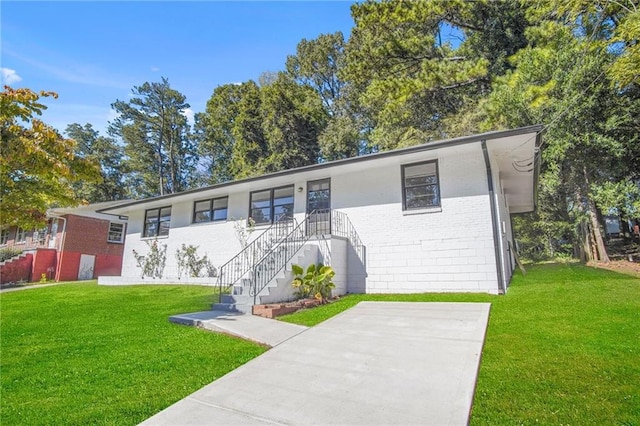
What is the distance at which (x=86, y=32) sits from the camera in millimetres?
8195

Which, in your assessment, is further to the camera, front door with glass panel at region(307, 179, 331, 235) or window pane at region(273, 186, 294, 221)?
window pane at region(273, 186, 294, 221)

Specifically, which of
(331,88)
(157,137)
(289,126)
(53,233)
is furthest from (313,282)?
(157,137)

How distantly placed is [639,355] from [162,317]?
7.33 m

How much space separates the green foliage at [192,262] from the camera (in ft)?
41.1

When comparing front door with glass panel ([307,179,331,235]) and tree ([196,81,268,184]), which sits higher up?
tree ([196,81,268,184])

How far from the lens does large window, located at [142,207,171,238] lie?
14578 millimetres

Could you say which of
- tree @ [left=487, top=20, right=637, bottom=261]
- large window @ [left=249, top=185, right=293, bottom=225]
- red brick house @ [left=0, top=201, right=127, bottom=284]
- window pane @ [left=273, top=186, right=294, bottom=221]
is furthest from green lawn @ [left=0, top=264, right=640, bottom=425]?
red brick house @ [left=0, top=201, right=127, bottom=284]

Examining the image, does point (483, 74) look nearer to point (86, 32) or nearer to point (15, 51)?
point (86, 32)

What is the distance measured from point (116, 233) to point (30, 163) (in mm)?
17276

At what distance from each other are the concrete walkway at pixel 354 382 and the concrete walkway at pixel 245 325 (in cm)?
32

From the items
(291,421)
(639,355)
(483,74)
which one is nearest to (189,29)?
(291,421)

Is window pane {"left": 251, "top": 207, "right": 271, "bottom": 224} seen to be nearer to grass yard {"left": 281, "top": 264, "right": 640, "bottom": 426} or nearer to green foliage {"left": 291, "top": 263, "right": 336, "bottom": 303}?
green foliage {"left": 291, "top": 263, "right": 336, "bottom": 303}

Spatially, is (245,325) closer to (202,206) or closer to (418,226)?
(418,226)

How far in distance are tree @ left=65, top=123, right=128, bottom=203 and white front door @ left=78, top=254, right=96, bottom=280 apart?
17.4 m
